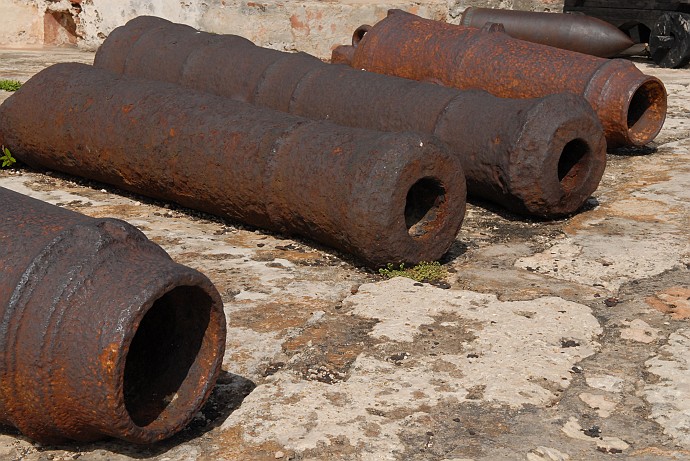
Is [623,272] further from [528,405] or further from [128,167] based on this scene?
[128,167]

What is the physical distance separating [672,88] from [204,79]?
522 centimetres

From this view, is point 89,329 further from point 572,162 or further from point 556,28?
point 556,28

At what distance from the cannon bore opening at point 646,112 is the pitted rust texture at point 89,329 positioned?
16.3ft

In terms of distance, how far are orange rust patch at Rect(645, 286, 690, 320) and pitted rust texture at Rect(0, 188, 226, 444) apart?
218cm

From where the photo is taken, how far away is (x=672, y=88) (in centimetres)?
1037

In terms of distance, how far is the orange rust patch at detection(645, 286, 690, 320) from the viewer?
458 centimetres

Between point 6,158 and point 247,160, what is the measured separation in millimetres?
2217

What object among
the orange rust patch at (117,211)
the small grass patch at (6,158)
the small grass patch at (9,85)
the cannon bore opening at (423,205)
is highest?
the cannon bore opening at (423,205)

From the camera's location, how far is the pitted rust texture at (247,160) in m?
4.90

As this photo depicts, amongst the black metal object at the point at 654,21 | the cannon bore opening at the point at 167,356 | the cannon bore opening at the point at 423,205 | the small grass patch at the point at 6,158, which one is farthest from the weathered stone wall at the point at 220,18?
the cannon bore opening at the point at 167,356

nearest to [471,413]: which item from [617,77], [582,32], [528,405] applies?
[528,405]

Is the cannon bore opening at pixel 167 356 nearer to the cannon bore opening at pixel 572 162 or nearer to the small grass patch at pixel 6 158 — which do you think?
the cannon bore opening at pixel 572 162

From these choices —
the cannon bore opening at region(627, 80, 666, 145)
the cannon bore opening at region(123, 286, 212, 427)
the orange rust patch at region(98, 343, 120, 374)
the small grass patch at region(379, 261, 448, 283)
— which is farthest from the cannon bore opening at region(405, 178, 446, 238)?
the cannon bore opening at region(627, 80, 666, 145)

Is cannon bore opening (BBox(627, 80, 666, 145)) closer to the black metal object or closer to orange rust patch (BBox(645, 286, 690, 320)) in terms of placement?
orange rust patch (BBox(645, 286, 690, 320))
